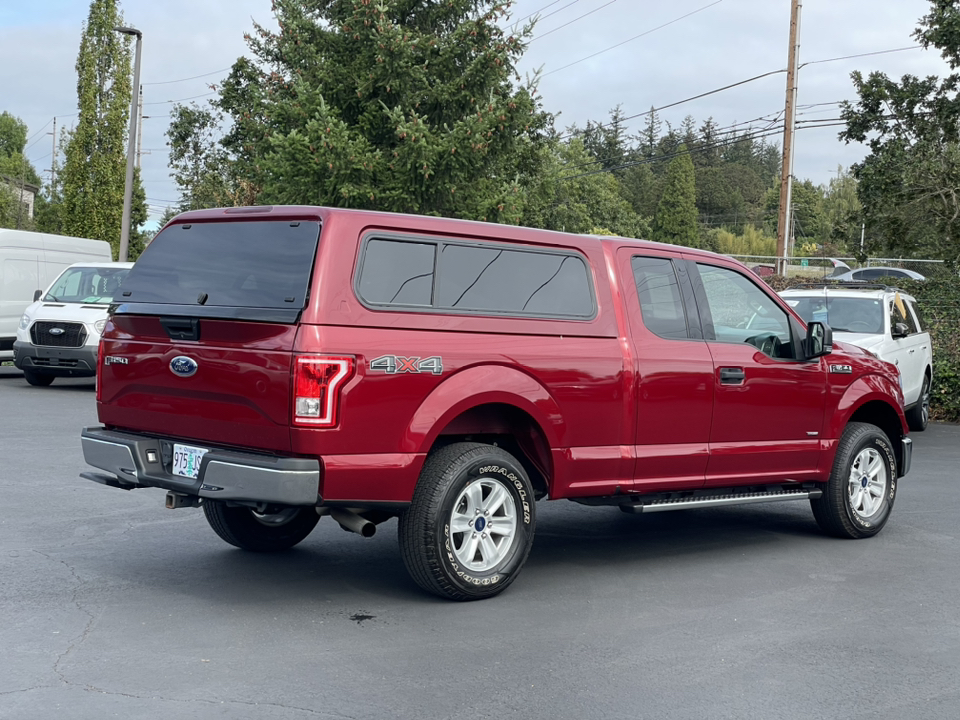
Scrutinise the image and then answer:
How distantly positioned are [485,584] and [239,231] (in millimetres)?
2281

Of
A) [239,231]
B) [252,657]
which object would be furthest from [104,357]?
[252,657]

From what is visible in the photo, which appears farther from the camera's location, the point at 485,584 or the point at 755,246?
the point at 755,246

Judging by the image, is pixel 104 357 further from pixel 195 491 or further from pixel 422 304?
pixel 422 304

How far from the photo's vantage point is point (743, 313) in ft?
25.5

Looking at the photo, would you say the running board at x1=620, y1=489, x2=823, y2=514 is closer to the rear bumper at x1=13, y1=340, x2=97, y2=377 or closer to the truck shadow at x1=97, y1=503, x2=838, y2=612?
the truck shadow at x1=97, y1=503, x2=838, y2=612

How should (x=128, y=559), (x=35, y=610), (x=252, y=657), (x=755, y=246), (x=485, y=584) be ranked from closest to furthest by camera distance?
(x=252, y=657) < (x=35, y=610) < (x=485, y=584) < (x=128, y=559) < (x=755, y=246)

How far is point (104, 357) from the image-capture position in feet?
21.6

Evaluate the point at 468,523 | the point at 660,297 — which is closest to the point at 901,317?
the point at 660,297

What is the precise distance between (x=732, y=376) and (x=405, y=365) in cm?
255

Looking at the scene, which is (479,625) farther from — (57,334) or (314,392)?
(57,334)

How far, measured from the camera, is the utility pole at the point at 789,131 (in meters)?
29.4

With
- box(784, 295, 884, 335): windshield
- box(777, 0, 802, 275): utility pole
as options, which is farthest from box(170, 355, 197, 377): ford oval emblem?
box(777, 0, 802, 275): utility pole

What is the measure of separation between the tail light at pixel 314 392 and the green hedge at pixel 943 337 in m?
13.7

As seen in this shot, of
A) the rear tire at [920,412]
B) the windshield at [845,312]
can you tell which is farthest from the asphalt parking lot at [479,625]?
the rear tire at [920,412]
